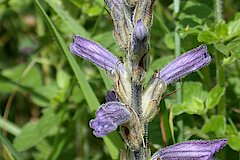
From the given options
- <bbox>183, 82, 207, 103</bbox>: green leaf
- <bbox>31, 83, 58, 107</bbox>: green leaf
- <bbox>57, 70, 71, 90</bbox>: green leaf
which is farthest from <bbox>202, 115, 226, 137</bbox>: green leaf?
<bbox>31, 83, 58, 107</bbox>: green leaf

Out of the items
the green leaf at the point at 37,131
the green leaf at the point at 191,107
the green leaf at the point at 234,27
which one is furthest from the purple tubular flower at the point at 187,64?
the green leaf at the point at 37,131

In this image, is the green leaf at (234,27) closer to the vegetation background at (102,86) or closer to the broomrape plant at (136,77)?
the vegetation background at (102,86)

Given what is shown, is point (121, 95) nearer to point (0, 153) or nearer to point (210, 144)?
point (210, 144)

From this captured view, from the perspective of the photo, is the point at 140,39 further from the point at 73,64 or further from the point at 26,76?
the point at 26,76

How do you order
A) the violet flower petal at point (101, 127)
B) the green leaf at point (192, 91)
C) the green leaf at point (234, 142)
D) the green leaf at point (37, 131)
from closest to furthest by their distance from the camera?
the violet flower petal at point (101, 127) < the green leaf at point (234, 142) < the green leaf at point (192, 91) < the green leaf at point (37, 131)

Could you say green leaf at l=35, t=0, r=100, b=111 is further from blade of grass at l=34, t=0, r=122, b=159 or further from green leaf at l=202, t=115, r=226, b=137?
green leaf at l=202, t=115, r=226, b=137
